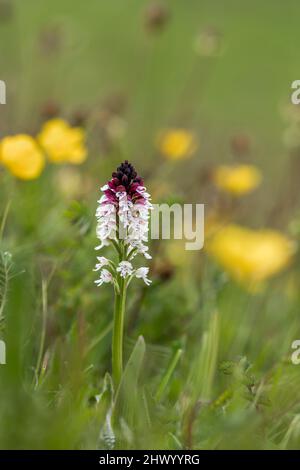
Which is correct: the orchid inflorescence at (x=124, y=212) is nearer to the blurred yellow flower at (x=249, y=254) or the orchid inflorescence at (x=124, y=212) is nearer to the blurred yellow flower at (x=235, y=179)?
the blurred yellow flower at (x=249, y=254)

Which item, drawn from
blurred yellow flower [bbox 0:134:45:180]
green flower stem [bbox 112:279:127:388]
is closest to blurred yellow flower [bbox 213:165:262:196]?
blurred yellow flower [bbox 0:134:45:180]

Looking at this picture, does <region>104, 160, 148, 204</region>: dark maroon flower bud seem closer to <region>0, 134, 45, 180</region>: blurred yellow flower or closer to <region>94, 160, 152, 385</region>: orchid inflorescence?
<region>94, 160, 152, 385</region>: orchid inflorescence

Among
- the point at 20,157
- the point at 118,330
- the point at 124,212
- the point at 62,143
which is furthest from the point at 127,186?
the point at 62,143

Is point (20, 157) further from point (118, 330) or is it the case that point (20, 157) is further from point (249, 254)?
point (118, 330)

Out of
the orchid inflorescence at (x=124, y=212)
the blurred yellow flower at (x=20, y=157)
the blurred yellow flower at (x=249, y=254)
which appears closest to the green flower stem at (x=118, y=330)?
the orchid inflorescence at (x=124, y=212)
